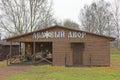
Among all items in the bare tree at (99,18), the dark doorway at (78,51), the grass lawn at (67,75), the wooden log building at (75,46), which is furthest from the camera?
the bare tree at (99,18)

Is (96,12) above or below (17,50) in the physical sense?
above

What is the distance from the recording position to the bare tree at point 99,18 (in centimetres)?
6028

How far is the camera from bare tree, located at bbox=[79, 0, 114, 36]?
198 ft

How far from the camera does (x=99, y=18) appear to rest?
60.2 metres

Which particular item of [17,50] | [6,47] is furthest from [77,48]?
[17,50]

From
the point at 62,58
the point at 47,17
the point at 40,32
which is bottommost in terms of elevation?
the point at 62,58

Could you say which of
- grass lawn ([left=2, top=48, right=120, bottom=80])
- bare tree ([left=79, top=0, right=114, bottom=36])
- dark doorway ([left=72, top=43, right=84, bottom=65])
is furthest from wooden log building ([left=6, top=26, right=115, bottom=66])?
bare tree ([left=79, top=0, right=114, bottom=36])

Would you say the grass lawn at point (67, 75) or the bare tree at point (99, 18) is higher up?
the bare tree at point (99, 18)

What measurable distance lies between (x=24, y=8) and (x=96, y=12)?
18.3 meters

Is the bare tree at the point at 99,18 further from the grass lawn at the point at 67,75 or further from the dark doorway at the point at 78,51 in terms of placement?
the grass lawn at the point at 67,75

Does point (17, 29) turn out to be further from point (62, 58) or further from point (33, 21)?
point (62, 58)

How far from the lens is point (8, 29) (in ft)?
157

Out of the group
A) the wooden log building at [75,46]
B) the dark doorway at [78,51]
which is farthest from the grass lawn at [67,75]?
the dark doorway at [78,51]

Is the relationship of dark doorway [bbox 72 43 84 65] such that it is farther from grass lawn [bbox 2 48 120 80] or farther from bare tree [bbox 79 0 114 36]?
bare tree [bbox 79 0 114 36]
